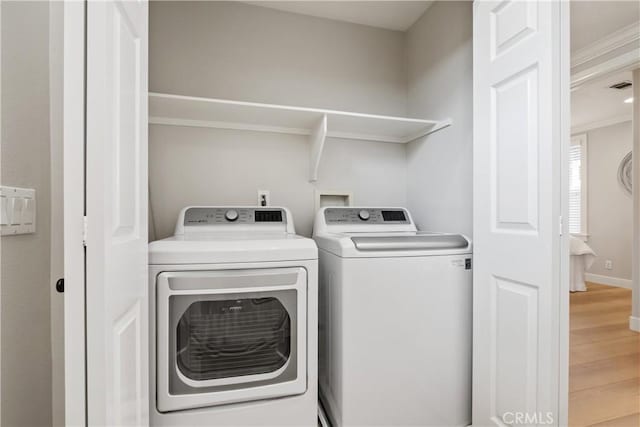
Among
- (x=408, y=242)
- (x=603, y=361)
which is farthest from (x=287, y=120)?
(x=603, y=361)

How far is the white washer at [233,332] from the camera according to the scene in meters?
→ 1.21

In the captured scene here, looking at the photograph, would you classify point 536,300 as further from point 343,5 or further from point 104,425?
point 343,5

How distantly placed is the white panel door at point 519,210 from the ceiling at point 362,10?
778mm

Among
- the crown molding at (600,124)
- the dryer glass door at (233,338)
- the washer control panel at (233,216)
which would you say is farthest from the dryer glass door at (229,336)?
the crown molding at (600,124)

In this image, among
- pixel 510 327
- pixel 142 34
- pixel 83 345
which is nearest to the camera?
pixel 83 345

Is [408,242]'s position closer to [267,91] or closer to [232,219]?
[232,219]

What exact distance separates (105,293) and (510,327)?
143 centimetres

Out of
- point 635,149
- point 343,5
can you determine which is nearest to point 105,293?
point 635,149

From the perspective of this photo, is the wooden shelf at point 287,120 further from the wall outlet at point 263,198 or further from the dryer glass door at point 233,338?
the dryer glass door at point 233,338

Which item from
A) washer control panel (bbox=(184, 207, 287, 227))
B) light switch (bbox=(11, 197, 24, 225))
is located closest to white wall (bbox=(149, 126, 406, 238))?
washer control panel (bbox=(184, 207, 287, 227))

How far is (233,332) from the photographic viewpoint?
4.27 ft

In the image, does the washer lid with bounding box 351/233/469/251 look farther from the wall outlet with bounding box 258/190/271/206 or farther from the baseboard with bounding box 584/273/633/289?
the wall outlet with bounding box 258/190/271/206

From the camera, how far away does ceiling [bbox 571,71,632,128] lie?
3.80ft

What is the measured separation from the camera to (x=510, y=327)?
1275 mm
